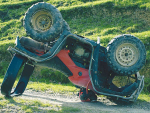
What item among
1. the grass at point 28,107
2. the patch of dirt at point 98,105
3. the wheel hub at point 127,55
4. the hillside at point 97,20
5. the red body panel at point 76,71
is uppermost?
the hillside at point 97,20

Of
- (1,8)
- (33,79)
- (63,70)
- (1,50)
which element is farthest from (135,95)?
(1,8)

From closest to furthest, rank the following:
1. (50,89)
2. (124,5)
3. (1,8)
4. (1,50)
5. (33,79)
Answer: (50,89) → (33,79) → (1,50) → (124,5) → (1,8)

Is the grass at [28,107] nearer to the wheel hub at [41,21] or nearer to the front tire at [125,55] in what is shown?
the front tire at [125,55]

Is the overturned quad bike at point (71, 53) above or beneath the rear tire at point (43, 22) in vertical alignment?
beneath

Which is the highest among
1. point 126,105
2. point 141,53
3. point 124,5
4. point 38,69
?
point 124,5

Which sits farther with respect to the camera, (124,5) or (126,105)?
(124,5)

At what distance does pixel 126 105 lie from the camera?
251 inches

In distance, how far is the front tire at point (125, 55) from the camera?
5.88 metres

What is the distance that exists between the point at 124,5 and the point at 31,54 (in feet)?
29.0

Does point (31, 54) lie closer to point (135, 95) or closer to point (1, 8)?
point (135, 95)

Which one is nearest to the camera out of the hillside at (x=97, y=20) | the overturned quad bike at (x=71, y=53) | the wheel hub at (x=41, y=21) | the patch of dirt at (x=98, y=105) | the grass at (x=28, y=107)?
the grass at (x=28, y=107)

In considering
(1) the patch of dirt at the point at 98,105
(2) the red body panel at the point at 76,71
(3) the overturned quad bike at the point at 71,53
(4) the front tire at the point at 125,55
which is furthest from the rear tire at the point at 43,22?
(1) the patch of dirt at the point at 98,105

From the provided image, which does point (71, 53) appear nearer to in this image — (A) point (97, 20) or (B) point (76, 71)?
(B) point (76, 71)

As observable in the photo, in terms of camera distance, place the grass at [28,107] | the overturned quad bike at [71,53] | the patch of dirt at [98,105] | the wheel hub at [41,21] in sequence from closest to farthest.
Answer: the grass at [28,107], the patch of dirt at [98,105], the overturned quad bike at [71,53], the wheel hub at [41,21]
